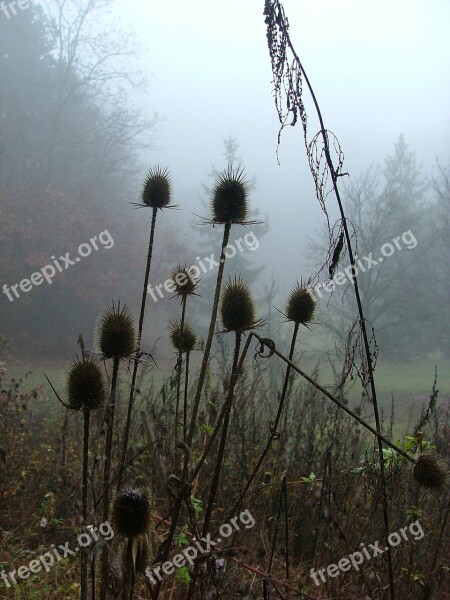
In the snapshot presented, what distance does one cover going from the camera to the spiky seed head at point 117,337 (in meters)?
1.76

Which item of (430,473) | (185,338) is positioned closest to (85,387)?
(185,338)

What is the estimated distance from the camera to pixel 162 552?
1549mm

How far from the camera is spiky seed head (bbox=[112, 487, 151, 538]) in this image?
149 centimetres

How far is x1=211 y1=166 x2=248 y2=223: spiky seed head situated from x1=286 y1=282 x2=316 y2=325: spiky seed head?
39 centimetres

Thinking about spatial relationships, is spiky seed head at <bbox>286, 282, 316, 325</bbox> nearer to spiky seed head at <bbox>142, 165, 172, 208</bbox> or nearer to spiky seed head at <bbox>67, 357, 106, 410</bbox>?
spiky seed head at <bbox>142, 165, 172, 208</bbox>

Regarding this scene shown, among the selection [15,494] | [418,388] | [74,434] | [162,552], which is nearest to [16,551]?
[15,494]

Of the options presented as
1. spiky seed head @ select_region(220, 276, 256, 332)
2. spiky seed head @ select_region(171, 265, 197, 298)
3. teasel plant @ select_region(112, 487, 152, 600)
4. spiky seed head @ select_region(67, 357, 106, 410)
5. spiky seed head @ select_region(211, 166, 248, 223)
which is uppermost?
spiky seed head @ select_region(211, 166, 248, 223)

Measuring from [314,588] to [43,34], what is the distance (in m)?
28.7

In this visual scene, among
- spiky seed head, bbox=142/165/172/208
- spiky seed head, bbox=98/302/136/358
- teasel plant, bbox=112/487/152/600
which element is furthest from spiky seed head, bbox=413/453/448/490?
spiky seed head, bbox=142/165/172/208

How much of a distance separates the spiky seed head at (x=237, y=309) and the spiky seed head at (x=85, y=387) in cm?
48

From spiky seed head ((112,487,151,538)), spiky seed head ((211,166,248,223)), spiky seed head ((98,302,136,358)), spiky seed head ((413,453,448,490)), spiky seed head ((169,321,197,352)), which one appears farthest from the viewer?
spiky seed head ((169,321,197,352))

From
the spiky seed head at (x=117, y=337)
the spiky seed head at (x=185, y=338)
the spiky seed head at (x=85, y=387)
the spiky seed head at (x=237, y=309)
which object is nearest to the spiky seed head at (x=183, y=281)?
the spiky seed head at (x=185, y=338)

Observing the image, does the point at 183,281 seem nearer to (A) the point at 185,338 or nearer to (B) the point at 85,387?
(A) the point at 185,338

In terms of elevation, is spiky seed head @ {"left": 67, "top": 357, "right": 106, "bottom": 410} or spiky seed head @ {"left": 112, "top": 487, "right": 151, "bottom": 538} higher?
spiky seed head @ {"left": 67, "top": 357, "right": 106, "bottom": 410}
